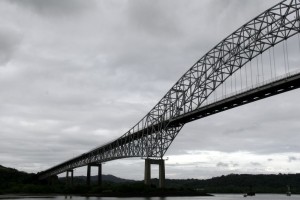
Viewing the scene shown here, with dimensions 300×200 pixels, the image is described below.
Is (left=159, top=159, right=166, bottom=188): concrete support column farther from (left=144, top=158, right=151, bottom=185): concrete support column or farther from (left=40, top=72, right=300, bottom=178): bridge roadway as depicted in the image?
(left=40, top=72, right=300, bottom=178): bridge roadway

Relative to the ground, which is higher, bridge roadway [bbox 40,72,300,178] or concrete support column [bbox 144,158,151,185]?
bridge roadway [bbox 40,72,300,178]

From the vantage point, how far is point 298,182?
634 feet

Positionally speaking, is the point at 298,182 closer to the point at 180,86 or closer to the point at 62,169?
the point at 62,169

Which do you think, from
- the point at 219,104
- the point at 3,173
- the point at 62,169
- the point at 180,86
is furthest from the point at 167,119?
the point at 3,173

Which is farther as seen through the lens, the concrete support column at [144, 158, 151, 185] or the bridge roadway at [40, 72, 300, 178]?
the concrete support column at [144, 158, 151, 185]

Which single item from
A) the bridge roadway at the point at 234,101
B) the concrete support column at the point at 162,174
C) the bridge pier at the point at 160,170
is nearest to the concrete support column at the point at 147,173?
the bridge pier at the point at 160,170

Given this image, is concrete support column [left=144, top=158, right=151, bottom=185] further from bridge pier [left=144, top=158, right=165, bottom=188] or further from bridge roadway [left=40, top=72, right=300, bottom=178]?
bridge roadway [left=40, top=72, right=300, bottom=178]

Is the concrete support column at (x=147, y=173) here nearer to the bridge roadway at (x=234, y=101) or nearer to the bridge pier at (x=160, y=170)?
the bridge pier at (x=160, y=170)

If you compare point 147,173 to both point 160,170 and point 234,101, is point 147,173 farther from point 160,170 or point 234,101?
point 234,101

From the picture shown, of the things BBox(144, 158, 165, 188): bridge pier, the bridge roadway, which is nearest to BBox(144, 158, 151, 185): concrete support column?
BBox(144, 158, 165, 188): bridge pier

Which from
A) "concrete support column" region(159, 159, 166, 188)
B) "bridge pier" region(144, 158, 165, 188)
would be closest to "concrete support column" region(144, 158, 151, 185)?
"bridge pier" region(144, 158, 165, 188)

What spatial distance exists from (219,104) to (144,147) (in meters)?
29.7

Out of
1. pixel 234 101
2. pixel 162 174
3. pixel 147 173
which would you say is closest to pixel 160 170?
pixel 162 174

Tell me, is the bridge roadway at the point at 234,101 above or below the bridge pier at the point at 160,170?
above
